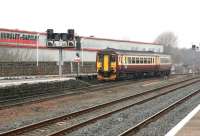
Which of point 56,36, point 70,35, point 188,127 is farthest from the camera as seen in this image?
point 70,35

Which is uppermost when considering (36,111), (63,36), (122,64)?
(63,36)

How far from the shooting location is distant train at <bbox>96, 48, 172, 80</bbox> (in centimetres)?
4012

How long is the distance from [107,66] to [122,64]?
54.2 inches

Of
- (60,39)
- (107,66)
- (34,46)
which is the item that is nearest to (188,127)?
(60,39)

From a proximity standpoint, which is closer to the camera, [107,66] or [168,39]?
[107,66]

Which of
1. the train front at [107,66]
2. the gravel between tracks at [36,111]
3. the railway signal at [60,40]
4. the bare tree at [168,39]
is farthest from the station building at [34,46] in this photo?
the bare tree at [168,39]

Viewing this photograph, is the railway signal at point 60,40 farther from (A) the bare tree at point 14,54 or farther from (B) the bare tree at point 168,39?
(B) the bare tree at point 168,39

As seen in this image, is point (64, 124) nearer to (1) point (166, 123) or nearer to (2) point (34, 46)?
(1) point (166, 123)

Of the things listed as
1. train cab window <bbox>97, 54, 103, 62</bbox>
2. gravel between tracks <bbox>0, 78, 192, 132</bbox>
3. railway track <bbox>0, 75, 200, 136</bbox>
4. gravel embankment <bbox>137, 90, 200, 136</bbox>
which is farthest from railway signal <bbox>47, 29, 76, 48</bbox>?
gravel embankment <bbox>137, 90, 200, 136</bbox>

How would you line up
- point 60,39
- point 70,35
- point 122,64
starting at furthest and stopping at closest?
point 122,64 < point 70,35 < point 60,39

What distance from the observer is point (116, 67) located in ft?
131

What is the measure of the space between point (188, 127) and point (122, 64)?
27734mm

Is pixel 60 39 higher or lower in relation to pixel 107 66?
higher

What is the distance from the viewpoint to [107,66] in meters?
40.3
